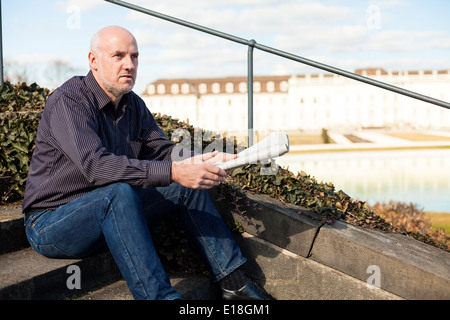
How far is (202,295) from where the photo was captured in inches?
98.7

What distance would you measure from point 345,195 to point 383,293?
36.6 inches

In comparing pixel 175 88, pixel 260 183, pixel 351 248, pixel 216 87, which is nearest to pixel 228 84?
pixel 216 87

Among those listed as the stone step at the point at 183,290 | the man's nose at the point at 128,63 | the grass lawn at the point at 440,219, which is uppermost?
the man's nose at the point at 128,63

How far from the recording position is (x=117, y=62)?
89.7 inches

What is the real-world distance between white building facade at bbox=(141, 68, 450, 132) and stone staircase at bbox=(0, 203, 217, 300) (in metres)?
66.4

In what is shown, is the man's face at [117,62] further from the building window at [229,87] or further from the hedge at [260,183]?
the building window at [229,87]

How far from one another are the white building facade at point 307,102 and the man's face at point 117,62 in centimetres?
6650

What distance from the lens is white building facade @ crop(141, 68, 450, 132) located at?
69.8 m

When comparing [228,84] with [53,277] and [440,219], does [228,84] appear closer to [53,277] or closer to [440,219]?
[440,219]

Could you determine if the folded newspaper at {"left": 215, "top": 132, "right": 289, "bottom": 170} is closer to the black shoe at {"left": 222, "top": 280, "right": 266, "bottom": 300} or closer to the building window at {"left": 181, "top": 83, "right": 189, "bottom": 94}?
the black shoe at {"left": 222, "top": 280, "right": 266, "bottom": 300}

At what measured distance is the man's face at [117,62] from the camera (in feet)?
7.42

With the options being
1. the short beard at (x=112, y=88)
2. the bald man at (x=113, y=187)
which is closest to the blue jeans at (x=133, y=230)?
the bald man at (x=113, y=187)

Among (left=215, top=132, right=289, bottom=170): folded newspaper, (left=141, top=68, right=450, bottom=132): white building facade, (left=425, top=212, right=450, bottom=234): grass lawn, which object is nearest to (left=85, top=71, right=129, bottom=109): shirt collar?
(left=215, top=132, right=289, bottom=170): folded newspaper

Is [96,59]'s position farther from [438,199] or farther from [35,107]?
[438,199]
